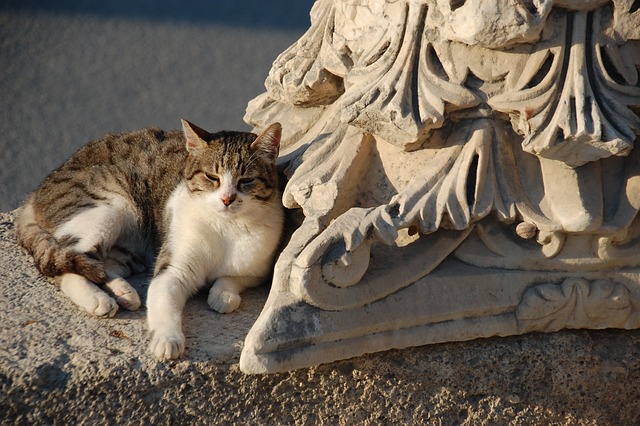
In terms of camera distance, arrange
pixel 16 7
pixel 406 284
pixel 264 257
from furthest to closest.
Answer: pixel 16 7 → pixel 264 257 → pixel 406 284

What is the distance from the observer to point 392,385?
2.58m

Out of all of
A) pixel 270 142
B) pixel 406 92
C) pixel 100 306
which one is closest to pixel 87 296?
pixel 100 306

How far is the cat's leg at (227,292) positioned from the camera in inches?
113

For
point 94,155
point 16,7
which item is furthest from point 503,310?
point 16,7

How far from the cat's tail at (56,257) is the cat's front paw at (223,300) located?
343mm

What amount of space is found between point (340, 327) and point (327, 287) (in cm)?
11

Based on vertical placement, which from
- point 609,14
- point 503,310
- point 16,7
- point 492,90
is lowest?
point 16,7

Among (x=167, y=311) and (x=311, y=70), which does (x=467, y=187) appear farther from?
(x=167, y=311)

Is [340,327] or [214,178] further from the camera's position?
[214,178]

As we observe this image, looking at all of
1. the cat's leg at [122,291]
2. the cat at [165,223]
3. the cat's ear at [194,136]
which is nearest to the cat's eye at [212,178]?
the cat at [165,223]

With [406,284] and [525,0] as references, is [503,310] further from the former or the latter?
[525,0]

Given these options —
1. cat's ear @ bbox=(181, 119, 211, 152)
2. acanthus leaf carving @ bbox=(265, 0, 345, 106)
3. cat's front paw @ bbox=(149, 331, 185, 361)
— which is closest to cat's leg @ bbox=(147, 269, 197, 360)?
cat's front paw @ bbox=(149, 331, 185, 361)

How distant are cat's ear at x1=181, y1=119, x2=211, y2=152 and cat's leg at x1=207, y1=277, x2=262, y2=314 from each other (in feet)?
1.58

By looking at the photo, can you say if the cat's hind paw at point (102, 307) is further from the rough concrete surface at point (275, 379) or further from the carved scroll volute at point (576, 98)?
the carved scroll volute at point (576, 98)
